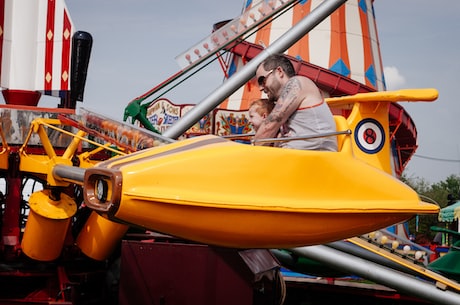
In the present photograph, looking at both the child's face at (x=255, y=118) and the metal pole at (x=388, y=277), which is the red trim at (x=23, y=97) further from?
the child's face at (x=255, y=118)

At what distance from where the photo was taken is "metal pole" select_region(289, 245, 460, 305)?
6.94m

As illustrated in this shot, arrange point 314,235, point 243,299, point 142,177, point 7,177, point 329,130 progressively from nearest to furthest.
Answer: point 142,177 → point 314,235 → point 329,130 → point 243,299 → point 7,177

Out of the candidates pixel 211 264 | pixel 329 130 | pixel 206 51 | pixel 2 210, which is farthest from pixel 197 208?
pixel 206 51

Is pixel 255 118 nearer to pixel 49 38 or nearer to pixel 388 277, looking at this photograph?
pixel 388 277

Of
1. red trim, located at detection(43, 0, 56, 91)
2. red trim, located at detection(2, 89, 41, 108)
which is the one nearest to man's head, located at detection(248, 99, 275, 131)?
red trim, located at detection(2, 89, 41, 108)

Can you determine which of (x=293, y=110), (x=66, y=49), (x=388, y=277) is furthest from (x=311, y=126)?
(x=66, y=49)

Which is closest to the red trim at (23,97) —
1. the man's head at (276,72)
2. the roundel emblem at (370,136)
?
the roundel emblem at (370,136)

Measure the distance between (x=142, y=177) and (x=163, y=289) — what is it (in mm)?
2683

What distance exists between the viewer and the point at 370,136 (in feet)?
16.5

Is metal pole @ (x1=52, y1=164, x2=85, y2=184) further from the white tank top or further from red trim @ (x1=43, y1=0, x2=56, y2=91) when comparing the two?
red trim @ (x1=43, y1=0, x2=56, y2=91)

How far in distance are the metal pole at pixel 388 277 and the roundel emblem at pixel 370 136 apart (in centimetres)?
231

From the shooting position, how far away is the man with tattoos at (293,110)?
160 inches

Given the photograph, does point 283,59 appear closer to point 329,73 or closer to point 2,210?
point 2,210

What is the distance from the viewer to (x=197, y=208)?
3453 millimetres
